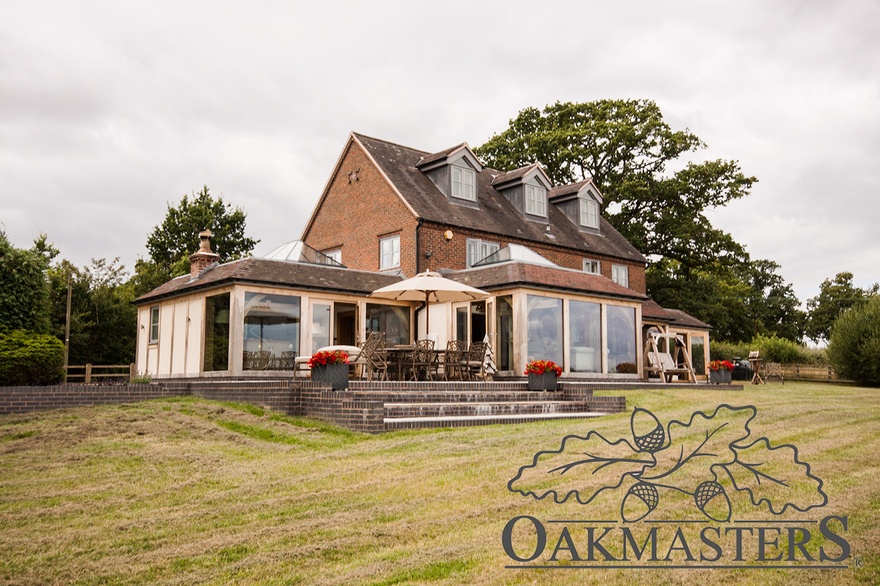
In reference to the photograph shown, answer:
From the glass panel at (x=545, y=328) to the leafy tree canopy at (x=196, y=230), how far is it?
107 feet

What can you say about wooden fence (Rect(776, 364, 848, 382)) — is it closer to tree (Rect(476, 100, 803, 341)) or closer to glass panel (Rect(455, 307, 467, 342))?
tree (Rect(476, 100, 803, 341))

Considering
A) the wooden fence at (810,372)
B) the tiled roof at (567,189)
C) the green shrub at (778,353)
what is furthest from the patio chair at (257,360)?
the green shrub at (778,353)

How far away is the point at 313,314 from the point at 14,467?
11.6 m

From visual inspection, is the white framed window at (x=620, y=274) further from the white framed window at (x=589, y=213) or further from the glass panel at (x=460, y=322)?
the glass panel at (x=460, y=322)

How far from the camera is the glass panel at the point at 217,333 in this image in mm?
19406

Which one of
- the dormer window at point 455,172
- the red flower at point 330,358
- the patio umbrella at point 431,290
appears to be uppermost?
the dormer window at point 455,172

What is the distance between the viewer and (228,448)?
10664mm

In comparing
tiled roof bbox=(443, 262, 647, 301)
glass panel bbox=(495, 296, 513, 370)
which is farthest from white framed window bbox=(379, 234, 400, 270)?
glass panel bbox=(495, 296, 513, 370)

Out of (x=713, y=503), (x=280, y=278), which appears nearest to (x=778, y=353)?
(x=280, y=278)

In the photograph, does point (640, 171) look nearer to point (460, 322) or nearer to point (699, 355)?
point (699, 355)

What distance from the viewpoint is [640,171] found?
4034cm

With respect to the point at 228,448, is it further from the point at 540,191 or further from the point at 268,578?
the point at 540,191

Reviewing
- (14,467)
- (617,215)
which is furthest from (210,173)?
(14,467)

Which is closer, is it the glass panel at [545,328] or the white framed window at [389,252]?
the glass panel at [545,328]
